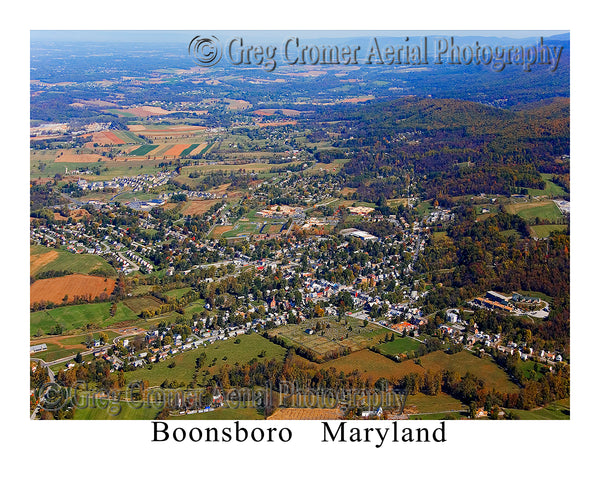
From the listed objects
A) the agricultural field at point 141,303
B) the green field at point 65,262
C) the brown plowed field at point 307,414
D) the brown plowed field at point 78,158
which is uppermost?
the brown plowed field at point 78,158

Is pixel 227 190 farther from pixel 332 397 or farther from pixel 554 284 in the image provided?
pixel 332 397

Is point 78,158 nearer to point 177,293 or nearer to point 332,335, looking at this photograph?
point 177,293

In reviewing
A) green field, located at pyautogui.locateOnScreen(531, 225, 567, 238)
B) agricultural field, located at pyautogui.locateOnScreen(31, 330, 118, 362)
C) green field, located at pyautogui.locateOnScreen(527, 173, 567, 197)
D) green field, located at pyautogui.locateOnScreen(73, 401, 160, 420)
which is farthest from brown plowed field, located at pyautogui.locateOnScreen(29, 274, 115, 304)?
green field, located at pyautogui.locateOnScreen(527, 173, 567, 197)

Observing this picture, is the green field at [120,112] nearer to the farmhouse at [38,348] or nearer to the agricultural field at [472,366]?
the farmhouse at [38,348]

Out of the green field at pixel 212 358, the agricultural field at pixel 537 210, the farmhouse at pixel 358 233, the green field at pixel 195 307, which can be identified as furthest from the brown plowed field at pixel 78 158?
the green field at pixel 212 358

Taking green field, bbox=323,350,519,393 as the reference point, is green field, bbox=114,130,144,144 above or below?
above

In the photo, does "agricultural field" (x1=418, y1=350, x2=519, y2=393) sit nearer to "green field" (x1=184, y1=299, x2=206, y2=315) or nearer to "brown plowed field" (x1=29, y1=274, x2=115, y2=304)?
"green field" (x1=184, y1=299, x2=206, y2=315)
